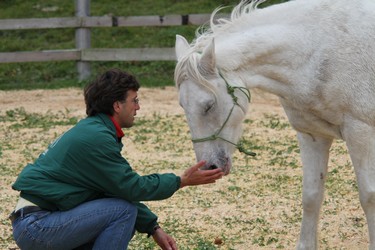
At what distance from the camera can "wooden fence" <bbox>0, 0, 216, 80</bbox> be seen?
12656 millimetres

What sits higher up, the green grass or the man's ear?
the man's ear

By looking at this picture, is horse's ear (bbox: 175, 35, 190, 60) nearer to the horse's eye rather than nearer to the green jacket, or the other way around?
the horse's eye

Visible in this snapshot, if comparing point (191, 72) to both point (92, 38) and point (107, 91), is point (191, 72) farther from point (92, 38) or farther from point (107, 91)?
point (92, 38)

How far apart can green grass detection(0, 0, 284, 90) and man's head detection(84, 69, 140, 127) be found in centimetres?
824

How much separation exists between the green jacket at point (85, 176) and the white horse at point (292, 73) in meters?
0.53

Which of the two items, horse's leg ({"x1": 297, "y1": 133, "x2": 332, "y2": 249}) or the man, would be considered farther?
horse's leg ({"x1": 297, "y1": 133, "x2": 332, "y2": 249})

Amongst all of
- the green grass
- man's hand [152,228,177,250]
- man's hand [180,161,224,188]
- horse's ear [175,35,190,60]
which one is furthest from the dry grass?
the green grass

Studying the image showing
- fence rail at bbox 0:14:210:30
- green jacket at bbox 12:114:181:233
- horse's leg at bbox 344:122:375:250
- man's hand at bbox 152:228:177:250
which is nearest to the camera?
green jacket at bbox 12:114:181:233

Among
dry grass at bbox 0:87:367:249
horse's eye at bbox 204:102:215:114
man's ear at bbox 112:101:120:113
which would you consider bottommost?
dry grass at bbox 0:87:367:249

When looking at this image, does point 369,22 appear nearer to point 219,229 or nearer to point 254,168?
point 219,229

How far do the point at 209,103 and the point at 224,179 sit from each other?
2896mm

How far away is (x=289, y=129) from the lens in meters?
9.33

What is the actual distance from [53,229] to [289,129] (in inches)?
217

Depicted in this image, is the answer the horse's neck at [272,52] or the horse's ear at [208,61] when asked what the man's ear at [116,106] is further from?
the horse's neck at [272,52]
